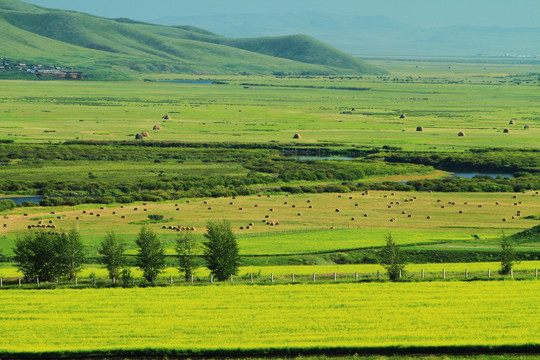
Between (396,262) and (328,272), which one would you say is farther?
(328,272)

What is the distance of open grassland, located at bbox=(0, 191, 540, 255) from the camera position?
81000mm

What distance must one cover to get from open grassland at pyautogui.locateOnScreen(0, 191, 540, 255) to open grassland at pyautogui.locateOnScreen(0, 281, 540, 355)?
820 inches

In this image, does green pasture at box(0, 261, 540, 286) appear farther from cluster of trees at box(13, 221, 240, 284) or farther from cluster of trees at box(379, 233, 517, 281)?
cluster of trees at box(13, 221, 240, 284)

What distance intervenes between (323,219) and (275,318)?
4845 cm

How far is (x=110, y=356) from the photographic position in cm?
4212

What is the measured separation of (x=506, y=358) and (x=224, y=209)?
62.6 m

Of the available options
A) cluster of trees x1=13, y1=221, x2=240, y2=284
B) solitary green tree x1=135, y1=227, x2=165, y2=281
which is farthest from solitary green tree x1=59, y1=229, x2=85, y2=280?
solitary green tree x1=135, y1=227, x2=165, y2=281

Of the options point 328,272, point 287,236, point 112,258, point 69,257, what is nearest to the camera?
point 69,257

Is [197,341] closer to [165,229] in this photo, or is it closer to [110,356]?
[110,356]

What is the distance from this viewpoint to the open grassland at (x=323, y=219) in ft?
266

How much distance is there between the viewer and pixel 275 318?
47.7 m

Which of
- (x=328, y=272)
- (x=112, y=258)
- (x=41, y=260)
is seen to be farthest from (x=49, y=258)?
(x=328, y=272)

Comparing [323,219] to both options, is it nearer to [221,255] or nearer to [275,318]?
[221,255]

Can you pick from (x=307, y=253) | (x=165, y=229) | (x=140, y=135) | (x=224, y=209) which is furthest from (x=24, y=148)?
(x=307, y=253)
